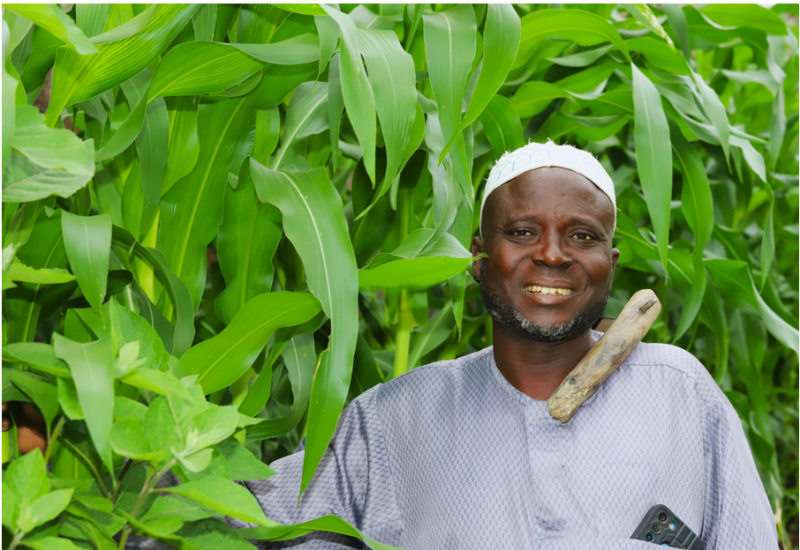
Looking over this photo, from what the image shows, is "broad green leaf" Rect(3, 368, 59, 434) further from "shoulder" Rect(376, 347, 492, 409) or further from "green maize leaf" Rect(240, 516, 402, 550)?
"shoulder" Rect(376, 347, 492, 409)

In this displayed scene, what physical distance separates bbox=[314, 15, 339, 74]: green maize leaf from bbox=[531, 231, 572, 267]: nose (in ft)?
0.85

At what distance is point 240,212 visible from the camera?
647mm

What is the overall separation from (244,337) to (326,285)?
111 mm

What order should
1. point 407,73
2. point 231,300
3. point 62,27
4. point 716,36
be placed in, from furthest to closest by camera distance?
point 716,36 → point 231,300 → point 407,73 → point 62,27

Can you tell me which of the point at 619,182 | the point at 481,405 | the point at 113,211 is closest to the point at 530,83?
the point at 619,182

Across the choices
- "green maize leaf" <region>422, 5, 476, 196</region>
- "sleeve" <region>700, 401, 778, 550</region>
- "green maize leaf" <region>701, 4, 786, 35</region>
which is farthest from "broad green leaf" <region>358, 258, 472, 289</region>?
Answer: "green maize leaf" <region>701, 4, 786, 35</region>

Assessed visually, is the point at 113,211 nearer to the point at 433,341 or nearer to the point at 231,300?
the point at 231,300

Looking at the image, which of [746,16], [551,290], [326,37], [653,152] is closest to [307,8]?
[326,37]

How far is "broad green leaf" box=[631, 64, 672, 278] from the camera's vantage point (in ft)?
2.50

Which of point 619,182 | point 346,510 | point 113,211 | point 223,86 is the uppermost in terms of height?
point 223,86

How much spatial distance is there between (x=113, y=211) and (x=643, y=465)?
0.56 meters

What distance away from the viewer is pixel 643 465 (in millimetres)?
625

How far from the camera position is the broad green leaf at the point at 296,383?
0.72m

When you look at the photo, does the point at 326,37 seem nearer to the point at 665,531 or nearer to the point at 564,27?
the point at 564,27
